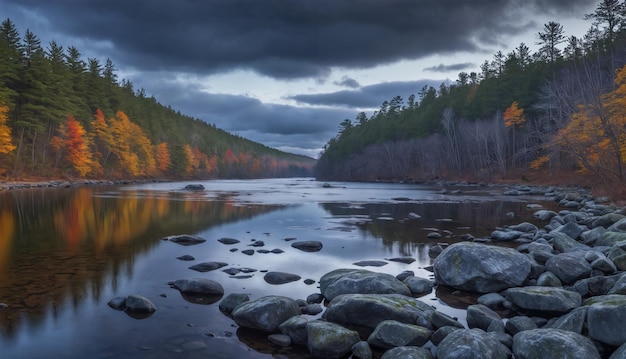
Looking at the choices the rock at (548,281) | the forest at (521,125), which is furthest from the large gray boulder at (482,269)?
the forest at (521,125)

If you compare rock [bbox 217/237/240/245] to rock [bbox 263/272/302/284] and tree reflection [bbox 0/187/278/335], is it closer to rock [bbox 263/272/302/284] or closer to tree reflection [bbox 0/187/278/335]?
tree reflection [bbox 0/187/278/335]

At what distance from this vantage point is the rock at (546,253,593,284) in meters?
8.80

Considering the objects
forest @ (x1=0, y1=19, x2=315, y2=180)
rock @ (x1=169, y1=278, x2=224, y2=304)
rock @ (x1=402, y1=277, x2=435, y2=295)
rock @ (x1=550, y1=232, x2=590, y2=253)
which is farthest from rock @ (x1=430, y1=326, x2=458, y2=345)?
forest @ (x1=0, y1=19, x2=315, y2=180)

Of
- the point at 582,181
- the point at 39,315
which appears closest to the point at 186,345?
the point at 39,315

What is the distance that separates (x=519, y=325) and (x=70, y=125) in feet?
230

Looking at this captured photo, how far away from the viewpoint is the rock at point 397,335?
19.9ft

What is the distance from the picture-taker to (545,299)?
23.9 feet

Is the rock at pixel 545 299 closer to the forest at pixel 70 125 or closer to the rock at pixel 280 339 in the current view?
the rock at pixel 280 339

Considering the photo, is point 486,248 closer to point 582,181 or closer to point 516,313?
A: point 516,313

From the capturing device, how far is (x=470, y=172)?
254ft

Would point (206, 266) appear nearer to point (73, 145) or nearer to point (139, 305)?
point (139, 305)

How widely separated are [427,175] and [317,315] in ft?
277

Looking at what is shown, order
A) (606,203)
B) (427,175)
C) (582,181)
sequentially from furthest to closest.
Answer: (427,175), (582,181), (606,203)

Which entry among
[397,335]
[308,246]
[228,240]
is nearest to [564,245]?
[308,246]
